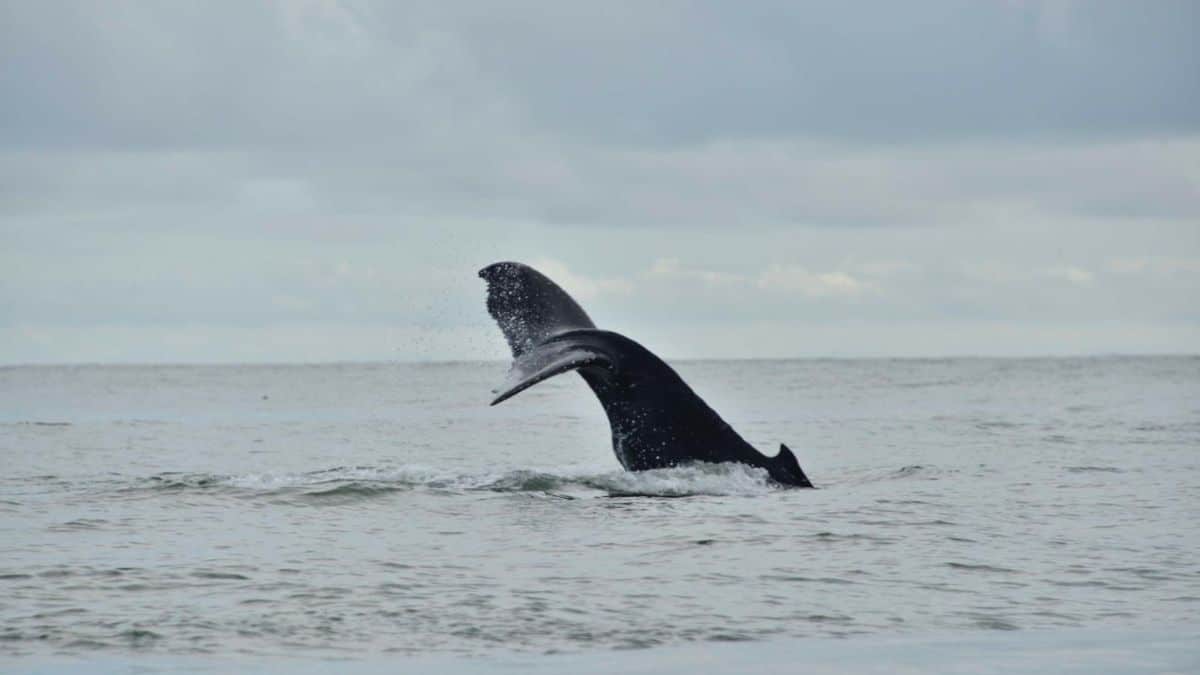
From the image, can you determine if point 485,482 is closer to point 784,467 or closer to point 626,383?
point 626,383

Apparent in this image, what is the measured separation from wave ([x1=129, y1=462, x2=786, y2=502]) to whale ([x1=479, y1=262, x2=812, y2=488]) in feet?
0.42

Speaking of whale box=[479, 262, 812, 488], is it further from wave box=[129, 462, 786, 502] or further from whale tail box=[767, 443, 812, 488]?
wave box=[129, 462, 786, 502]

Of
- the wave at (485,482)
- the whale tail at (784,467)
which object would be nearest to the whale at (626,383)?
the whale tail at (784,467)

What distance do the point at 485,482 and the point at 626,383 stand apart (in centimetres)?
235

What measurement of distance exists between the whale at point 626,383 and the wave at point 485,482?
0.42 feet

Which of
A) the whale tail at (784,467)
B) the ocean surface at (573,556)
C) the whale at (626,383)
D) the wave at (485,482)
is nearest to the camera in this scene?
the ocean surface at (573,556)

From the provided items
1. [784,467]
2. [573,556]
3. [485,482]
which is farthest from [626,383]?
[573,556]

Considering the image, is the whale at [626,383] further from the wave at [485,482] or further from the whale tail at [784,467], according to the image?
the wave at [485,482]

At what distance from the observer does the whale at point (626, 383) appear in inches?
546

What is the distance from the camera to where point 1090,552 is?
11.2 m

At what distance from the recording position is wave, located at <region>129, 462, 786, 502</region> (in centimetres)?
1405

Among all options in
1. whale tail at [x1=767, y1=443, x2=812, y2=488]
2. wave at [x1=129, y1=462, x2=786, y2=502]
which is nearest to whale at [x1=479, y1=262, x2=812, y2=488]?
whale tail at [x1=767, y1=443, x2=812, y2=488]

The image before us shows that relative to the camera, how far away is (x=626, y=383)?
13.9 metres

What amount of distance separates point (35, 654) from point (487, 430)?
912 inches
